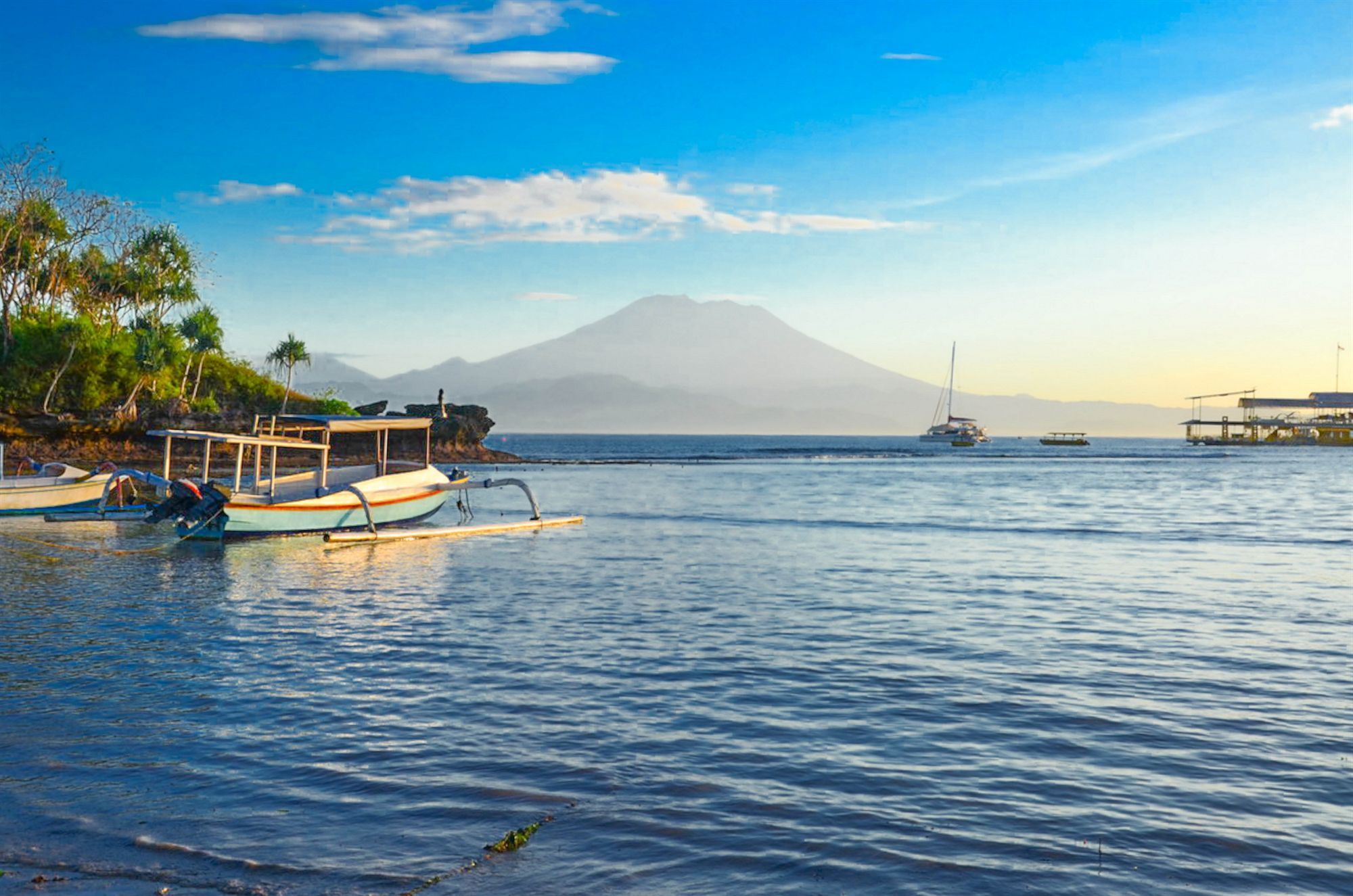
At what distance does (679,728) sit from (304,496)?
2686cm

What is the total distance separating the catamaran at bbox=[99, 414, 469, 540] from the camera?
30594 millimetres

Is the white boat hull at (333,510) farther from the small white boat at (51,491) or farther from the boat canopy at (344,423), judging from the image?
the small white boat at (51,491)

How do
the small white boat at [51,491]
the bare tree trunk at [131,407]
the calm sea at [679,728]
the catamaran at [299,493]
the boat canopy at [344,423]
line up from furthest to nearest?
the bare tree trunk at [131,407]
the small white boat at [51,491]
the boat canopy at [344,423]
the catamaran at [299,493]
the calm sea at [679,728]

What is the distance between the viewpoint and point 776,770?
30.5ft

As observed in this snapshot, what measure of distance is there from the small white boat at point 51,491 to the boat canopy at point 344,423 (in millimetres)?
7985

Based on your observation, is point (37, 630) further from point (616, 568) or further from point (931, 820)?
point (931, 820)

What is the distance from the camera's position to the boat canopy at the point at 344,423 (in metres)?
34.2

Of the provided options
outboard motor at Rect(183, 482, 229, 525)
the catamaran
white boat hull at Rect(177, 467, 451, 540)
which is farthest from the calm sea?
white boat hull at Rect(177, 467, 451, 540)

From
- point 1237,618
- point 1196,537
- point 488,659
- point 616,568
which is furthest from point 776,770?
point 1196,537

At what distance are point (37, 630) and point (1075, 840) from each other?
1611cm

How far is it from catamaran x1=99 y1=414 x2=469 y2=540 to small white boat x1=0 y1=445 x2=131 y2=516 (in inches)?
112

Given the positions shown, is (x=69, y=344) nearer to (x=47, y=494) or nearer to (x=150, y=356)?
(x=150, y=356)

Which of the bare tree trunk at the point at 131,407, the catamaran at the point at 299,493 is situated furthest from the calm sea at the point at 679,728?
the bare tree trunk at the point at 131,407

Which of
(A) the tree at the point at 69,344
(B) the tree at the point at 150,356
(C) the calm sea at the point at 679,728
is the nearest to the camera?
(C) the calm sea at the point at 679,728
